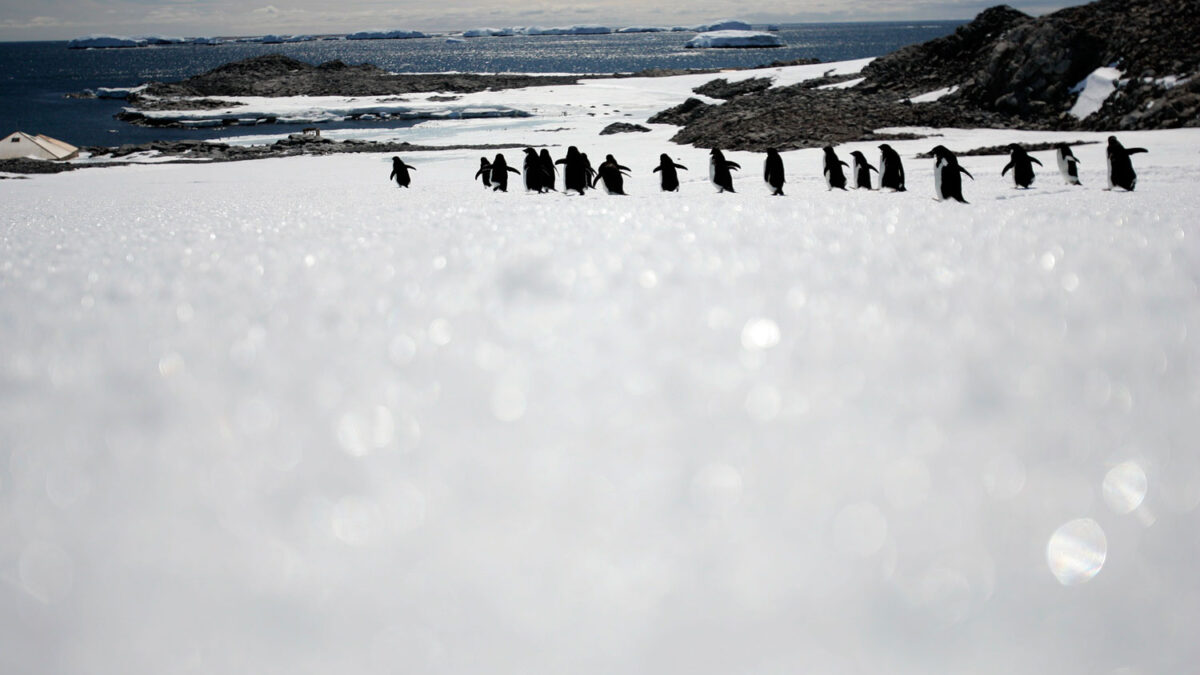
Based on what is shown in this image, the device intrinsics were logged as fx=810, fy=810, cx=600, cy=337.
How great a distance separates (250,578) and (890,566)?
1.50 metres

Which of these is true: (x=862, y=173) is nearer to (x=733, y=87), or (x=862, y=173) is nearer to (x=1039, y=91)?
(x=1039, y=91)

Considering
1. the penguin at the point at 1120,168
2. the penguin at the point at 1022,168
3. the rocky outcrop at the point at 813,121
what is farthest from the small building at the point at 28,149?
the penguin at the point at 1120,168

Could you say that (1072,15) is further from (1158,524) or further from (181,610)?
(181,610)

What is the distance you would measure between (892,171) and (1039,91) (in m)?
12.9

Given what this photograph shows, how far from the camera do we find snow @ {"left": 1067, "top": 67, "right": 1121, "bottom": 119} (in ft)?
61.7

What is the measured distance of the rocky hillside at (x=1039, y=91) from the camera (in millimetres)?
17953

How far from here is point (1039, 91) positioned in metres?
20.3

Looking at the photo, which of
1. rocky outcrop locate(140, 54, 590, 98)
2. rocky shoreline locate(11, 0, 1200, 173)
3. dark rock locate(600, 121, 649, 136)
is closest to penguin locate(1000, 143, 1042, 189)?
rocky shoreline locate(11, 0, 1200, 173)

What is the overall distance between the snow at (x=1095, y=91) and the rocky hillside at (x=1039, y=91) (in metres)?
0.18

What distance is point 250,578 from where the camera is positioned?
1.89 m

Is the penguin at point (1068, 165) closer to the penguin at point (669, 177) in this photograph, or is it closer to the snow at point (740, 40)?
the penguin at point (669, 177)

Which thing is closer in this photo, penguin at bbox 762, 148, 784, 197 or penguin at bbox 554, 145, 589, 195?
penguin at bbox 762, 148, 784, 197

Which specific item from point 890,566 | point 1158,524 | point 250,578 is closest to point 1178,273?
point 1158,524

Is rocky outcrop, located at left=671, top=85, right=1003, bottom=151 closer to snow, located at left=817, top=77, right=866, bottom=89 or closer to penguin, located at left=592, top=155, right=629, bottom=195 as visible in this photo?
snow, located at left=817, top=77, right=866, bottom=89
